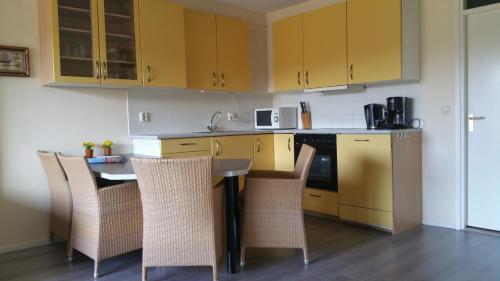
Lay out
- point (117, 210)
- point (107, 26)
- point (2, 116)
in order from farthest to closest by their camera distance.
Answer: point (107, 26), point (2, 116), point (117, 210)

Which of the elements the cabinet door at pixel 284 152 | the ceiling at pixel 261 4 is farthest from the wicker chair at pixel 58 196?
the ceiling at pixel 261 4

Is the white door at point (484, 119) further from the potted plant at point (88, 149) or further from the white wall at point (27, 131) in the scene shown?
the white wall at point (27, 131)

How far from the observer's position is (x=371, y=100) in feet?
13.6

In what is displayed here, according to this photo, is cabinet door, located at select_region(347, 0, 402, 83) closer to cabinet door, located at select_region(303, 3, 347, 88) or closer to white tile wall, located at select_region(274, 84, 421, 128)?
cabinet door, located at select_region(303, 3, 347, 88)

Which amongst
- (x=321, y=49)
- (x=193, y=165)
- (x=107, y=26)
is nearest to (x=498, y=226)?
(x=321, y=49)

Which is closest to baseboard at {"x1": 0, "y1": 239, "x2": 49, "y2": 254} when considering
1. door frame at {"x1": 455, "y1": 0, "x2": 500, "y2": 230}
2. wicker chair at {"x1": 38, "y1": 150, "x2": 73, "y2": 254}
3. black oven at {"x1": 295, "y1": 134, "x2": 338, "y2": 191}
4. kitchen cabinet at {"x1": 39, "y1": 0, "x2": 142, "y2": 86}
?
wicker chair at {"x1": 38, "y1": 150, "x2": 73, "y2": 254}

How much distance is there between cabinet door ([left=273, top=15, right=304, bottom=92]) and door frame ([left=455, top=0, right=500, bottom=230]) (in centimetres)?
158

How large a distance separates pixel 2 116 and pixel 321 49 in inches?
119

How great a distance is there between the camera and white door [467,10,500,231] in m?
3.35

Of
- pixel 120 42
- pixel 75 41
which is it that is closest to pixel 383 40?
pixel 120 42

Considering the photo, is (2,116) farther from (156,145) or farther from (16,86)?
(156,145)

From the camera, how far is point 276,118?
15.3ft

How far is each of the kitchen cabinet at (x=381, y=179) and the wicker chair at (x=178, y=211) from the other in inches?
66.5

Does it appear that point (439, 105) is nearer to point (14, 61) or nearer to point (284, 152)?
point (284, 152)
